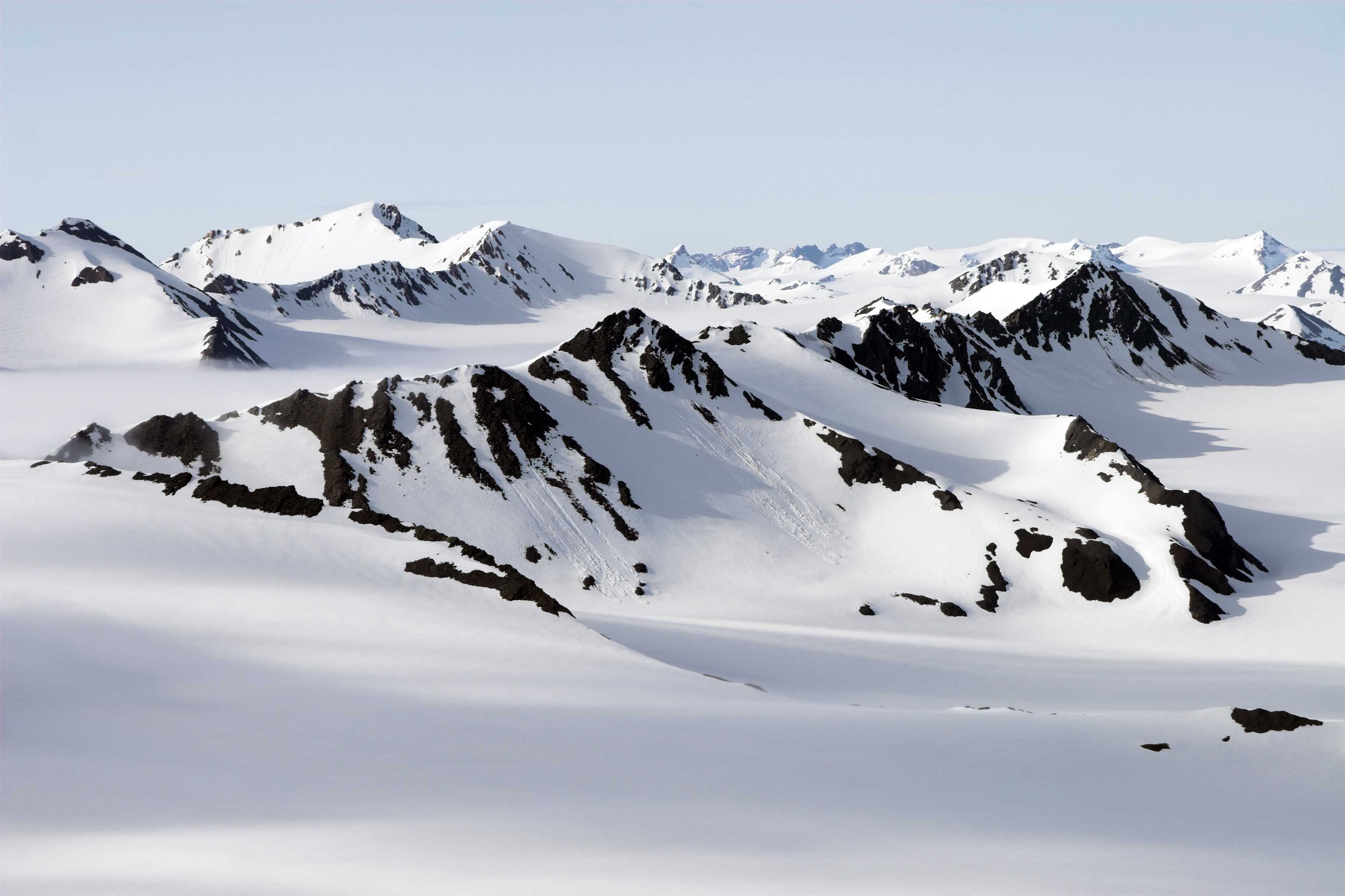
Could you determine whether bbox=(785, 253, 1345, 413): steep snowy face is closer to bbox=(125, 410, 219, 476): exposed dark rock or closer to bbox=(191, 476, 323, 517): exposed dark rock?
bbox=(125, 410, 219, 476): exposed dark rock

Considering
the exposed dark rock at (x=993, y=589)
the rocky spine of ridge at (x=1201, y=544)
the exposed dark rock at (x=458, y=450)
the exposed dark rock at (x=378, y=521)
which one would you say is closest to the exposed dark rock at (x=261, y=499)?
the exposed dark rock at (x=378, y=521)

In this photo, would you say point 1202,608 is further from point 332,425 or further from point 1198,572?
point 332,425

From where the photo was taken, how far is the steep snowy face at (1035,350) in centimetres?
14550

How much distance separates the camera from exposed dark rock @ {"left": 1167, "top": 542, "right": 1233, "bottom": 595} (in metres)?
73.0

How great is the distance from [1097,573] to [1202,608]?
24.0ft

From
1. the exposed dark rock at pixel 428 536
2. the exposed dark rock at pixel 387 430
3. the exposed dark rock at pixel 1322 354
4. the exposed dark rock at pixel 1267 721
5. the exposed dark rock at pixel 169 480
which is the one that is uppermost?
the exposed dark rock at pixel 1322 354

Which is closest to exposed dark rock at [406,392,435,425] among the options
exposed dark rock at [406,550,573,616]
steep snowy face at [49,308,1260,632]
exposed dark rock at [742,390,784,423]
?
steep snowy face at [49,308,1260,632]

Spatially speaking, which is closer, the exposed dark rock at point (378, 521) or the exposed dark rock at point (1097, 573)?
the exposed dark rock at point (378, 521)

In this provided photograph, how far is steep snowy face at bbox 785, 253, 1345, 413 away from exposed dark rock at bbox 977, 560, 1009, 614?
55.9 metres

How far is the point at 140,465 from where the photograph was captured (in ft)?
247

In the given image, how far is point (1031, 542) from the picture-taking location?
75562 millimetres

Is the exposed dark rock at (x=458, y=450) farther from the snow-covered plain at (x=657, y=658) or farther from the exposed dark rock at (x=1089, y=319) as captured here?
the exposed dark rock at (x=1089, y=319)

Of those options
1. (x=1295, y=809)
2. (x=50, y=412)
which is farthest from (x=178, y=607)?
(x=50, y=412)

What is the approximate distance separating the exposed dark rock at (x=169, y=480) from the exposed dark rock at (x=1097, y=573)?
6008 centimetres
